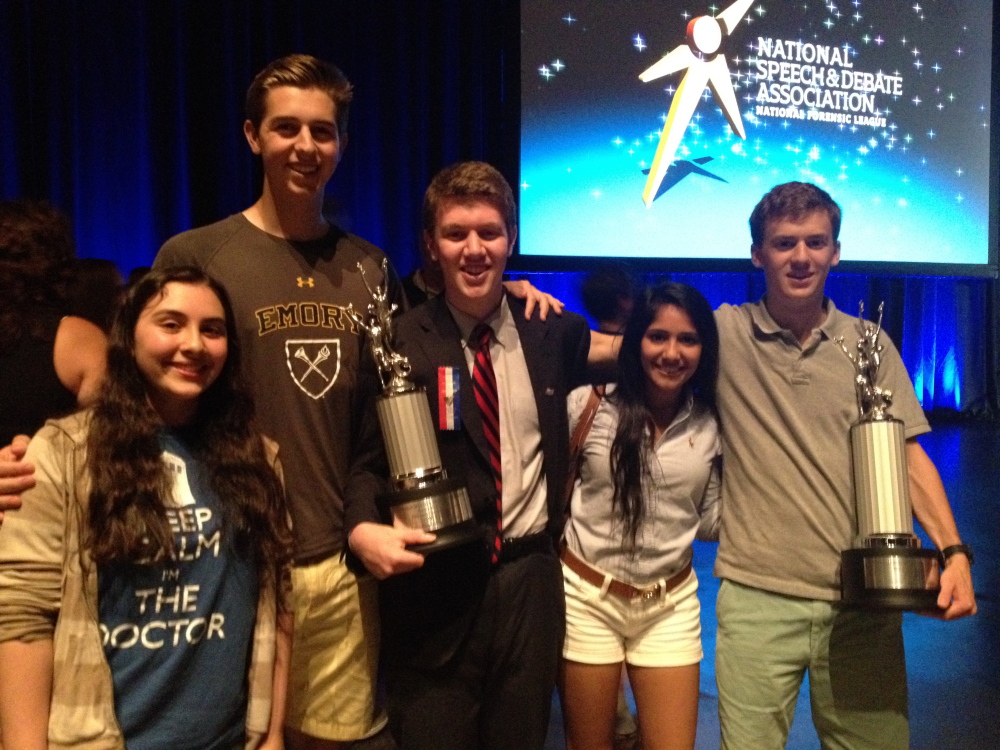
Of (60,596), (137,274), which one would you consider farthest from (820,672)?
(137,274)

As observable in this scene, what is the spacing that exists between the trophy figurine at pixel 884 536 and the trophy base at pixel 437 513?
832 millimetres

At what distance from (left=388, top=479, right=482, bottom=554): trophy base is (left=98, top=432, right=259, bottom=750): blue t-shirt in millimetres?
313

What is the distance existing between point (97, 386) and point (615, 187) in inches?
191

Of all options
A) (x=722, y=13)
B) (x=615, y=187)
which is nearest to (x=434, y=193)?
(x=615, y=187)

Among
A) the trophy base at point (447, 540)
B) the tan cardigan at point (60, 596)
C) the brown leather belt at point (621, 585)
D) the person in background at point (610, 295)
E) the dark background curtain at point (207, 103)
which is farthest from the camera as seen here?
the dark background curtain at point (207, 103)

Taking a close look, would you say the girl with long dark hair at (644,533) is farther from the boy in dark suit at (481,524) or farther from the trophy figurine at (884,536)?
the trophy figurine at (884,536)

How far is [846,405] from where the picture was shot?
1.92m

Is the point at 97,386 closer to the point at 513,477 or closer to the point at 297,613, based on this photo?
the point at 297,613

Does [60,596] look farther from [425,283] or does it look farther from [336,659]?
[425,283]

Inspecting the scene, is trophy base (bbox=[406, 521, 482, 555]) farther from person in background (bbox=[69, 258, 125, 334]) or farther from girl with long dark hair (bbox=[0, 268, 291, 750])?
person in background (bbox=[69, 258, 125, 334])

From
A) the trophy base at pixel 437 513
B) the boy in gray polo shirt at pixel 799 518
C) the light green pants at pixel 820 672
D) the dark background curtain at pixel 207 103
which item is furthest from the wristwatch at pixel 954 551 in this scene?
the dark background curtain at pixel 207 103

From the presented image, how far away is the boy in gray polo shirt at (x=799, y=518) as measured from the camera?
1897mm

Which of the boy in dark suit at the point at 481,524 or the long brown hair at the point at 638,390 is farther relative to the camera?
the long brown hair at the point at 638,390

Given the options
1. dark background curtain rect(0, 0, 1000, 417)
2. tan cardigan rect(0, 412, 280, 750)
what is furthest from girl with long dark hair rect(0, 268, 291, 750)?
dark background curtain rect(0, 0, 1000, 417)
